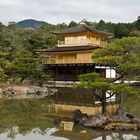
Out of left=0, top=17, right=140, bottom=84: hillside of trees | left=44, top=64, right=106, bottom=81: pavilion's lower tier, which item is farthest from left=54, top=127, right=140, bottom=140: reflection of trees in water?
left=44, top=64, right=106, bottom=81: pavilion's lower tier

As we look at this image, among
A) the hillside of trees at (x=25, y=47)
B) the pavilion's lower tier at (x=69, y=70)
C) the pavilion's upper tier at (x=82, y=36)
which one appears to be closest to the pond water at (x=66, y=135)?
the hillside of trees at (x=25, y=47)

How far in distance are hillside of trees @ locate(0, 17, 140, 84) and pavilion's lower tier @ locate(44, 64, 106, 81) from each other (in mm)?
2003

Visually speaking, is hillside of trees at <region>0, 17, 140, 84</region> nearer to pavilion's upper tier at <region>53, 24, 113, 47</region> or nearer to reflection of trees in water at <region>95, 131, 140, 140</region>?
pavilion's upper tier at <region>53, 24, 113, 47</region>

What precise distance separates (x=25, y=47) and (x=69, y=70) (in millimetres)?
12016

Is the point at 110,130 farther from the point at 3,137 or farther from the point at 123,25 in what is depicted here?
the point at 123,25

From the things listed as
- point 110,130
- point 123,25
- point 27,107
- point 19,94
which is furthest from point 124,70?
point 123,25

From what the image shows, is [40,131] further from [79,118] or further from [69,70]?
[69,70]

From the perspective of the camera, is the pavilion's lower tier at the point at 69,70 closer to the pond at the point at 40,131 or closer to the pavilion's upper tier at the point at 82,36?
the pavilion's upper tier at the point at 82,36

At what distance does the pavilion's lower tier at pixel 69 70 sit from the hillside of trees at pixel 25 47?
2003 mm

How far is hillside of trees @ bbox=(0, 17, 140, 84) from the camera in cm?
3038

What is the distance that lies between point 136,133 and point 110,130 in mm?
975

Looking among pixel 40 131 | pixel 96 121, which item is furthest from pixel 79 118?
pixel 40 131

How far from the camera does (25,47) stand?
159 ft

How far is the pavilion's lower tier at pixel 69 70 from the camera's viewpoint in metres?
36.3
